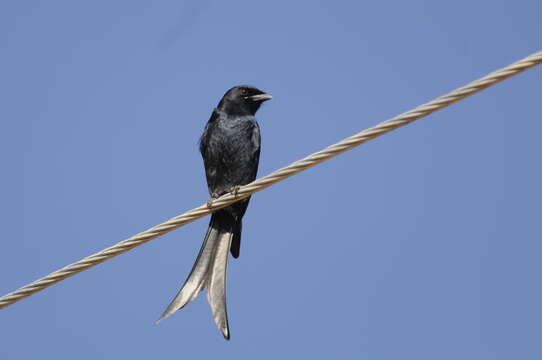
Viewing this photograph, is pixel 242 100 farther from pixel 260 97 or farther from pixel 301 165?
pixel 301 165

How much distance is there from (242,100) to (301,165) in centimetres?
286

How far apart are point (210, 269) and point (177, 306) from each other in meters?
0.62

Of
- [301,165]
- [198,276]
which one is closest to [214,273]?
[198,276]

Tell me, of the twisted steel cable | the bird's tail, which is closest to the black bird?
the bird's tail

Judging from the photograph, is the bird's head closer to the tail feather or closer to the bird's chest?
the bird's chest

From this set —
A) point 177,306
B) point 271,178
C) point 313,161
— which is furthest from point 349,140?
point 177,306

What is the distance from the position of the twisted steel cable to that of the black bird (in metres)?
0.95

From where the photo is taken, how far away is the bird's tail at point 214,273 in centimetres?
406

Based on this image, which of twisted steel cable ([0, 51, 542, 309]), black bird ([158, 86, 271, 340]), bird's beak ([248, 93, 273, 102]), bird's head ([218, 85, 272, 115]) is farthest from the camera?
bird's beak ([248, 93, 273, 102])

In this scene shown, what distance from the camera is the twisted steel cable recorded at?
2.81m

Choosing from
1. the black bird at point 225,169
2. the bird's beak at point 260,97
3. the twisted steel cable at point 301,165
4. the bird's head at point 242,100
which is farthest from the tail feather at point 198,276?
the bird's beak at point 260,97

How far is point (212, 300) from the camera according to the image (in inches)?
166

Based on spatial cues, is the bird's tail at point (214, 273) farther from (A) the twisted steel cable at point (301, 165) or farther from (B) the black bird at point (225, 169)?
(A) the twisted steel cable at point (301, 165)

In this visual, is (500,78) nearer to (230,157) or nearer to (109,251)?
(109,251)
